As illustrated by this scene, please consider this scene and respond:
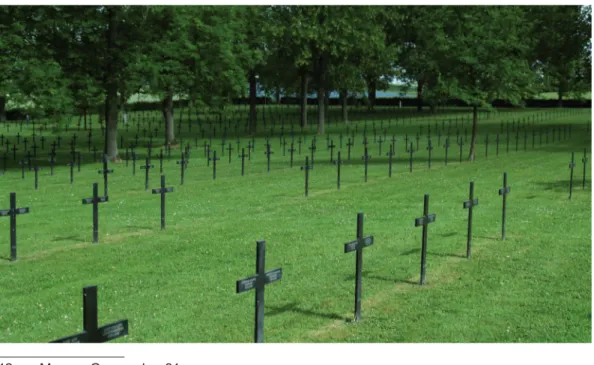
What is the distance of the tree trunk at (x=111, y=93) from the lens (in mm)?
36344

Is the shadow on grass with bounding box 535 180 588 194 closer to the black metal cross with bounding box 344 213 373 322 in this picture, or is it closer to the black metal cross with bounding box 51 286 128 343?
the black metal cross with bounding box 344 213 373 322

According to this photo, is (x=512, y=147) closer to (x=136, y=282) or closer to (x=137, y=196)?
(x=137, y=196)

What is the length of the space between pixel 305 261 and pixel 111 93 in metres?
24.3

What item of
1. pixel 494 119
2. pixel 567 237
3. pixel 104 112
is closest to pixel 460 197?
pixel 567 237

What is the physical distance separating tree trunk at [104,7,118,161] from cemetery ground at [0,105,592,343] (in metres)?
8.15

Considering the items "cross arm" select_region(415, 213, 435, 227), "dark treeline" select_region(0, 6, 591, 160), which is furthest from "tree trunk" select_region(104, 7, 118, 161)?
"cross arm" select_region(415, 213, 435, 227)

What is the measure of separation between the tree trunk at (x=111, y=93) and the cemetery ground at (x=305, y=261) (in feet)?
26.7

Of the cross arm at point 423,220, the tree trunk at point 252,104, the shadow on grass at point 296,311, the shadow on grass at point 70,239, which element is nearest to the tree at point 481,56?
the shadow on grass at point 70,239

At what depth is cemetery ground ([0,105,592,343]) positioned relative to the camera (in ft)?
35.4

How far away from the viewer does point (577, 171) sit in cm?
3144

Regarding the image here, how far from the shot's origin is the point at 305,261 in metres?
14.7

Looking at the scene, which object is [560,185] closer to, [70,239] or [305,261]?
[305,261]

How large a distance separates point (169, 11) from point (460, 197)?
20286 millimetres

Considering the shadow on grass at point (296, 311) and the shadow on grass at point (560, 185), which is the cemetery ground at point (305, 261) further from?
the shadow on grass at point (560, 185)
